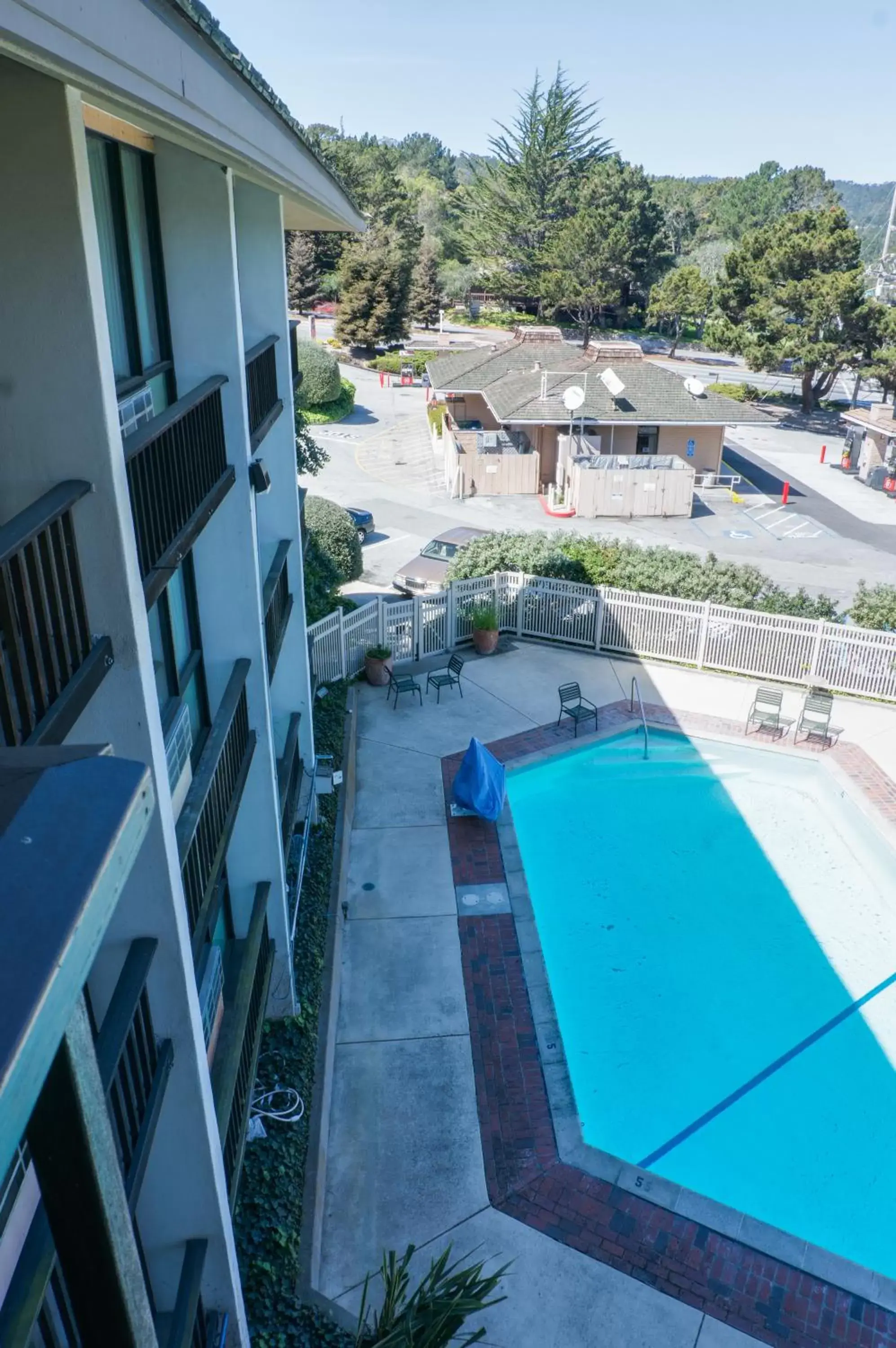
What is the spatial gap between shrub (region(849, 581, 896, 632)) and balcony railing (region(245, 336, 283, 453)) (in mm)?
13281

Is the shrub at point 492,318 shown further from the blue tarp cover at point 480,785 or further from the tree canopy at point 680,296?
the blue tarp cover at point 480,785

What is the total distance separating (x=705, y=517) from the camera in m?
32.1

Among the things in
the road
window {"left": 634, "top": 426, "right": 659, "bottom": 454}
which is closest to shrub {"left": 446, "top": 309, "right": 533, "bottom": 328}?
the road

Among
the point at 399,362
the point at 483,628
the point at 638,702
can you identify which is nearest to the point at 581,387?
the point at 483,628

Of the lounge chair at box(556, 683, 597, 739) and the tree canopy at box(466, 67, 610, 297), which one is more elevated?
the tree canopy at box(466, 67, 610, 297)

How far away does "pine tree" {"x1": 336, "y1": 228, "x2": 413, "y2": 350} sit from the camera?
53.8 metres

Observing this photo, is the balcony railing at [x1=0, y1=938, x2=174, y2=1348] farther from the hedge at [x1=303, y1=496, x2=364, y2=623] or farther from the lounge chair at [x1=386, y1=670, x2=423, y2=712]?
the hedge at [x1=303, y1=496, x2=364, y2=623]

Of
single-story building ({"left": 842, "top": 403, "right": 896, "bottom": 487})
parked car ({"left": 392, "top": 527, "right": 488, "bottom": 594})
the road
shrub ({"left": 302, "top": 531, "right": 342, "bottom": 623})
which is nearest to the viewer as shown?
shrub ({"left": 302, "top": 531, "right": 342, "bottom": 623})

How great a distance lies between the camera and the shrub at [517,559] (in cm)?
2114

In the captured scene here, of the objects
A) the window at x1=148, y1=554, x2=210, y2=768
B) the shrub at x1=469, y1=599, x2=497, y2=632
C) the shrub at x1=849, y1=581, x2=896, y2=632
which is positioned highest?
the window at x1=148, y1=554, x2=210, y2=768

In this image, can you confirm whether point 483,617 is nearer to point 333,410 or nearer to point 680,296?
point 333,410

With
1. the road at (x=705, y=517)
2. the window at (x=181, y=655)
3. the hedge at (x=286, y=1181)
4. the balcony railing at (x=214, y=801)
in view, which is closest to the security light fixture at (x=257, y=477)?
the window at (x=181, y=655)

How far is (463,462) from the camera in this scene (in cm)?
3369

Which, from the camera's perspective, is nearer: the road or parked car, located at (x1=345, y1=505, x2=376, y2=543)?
the road
